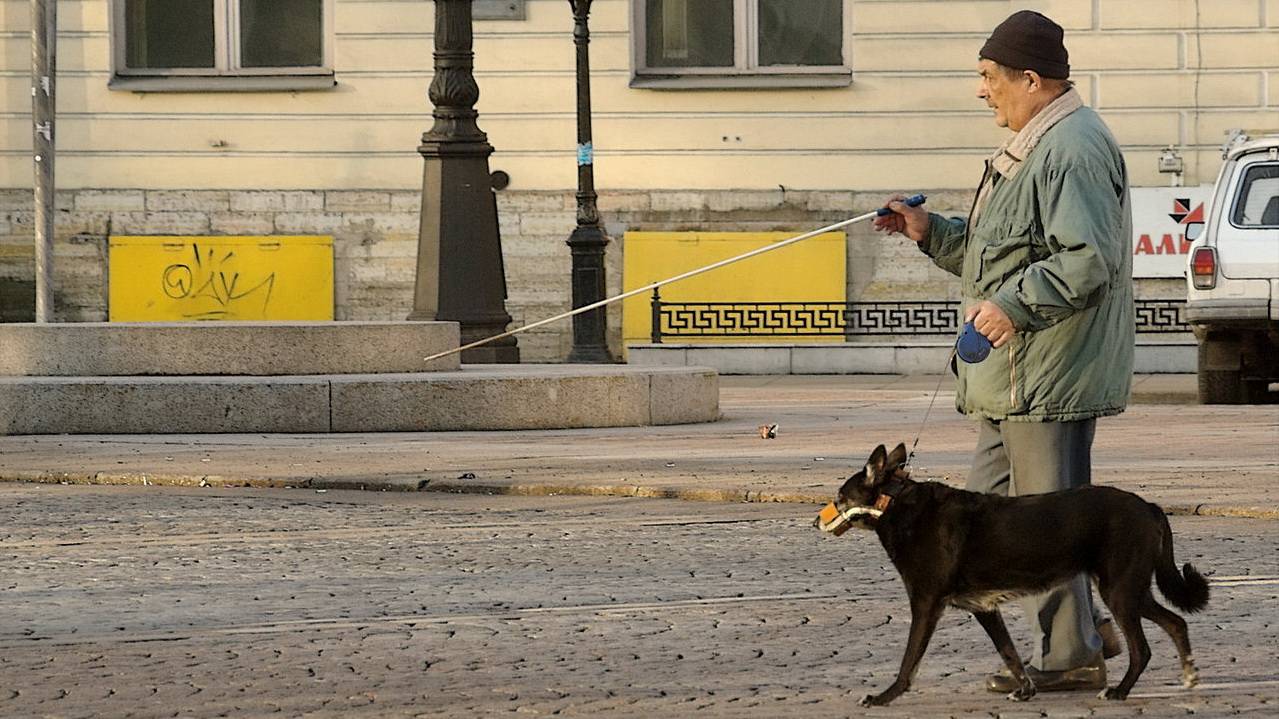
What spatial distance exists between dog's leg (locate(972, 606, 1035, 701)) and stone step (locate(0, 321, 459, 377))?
960 centimetres

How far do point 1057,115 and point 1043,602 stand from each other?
4.08 ft

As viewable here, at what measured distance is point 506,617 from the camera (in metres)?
7.86

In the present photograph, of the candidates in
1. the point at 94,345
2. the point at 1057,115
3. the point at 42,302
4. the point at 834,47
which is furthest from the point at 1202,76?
the point at 1057,115

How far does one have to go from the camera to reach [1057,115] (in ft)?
20.5

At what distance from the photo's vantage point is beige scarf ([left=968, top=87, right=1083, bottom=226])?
6254 millimetres

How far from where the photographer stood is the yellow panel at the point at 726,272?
25219 mm

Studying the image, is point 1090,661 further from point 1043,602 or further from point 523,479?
point 523,479

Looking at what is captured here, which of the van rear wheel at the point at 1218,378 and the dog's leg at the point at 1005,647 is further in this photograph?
the van rear wheel at the point at 1218,378

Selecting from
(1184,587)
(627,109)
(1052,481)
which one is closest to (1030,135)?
(1052,481)

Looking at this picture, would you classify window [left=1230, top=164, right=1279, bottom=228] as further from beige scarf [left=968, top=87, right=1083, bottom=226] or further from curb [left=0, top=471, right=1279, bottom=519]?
beige scarf [left=968, top=87, right=1083, bottom=226]

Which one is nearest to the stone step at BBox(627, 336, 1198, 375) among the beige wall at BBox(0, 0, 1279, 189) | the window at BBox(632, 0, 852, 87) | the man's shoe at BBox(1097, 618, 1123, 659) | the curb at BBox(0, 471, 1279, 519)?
the beige wall at BBox(0, 0, 1279, 189)

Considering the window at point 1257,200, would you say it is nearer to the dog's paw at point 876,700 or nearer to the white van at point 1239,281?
the white van at point 1239,281

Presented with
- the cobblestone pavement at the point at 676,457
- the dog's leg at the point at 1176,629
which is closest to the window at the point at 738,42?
the cobblestone pavement at the point at 676,457

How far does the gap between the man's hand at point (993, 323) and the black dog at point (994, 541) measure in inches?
13.5
